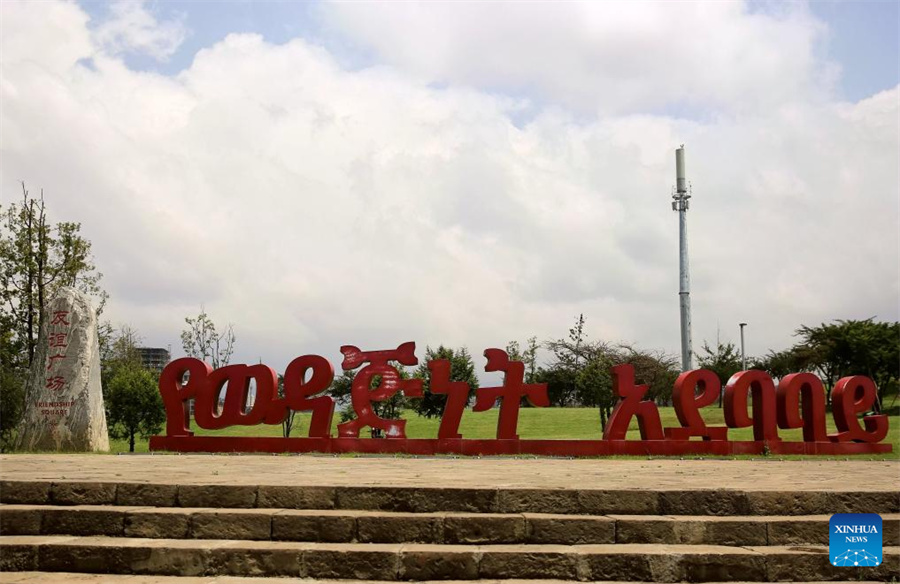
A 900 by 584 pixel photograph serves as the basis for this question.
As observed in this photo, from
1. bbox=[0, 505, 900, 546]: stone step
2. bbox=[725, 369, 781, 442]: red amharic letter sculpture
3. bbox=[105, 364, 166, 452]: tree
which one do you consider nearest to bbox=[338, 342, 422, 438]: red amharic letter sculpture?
bbox=[725, 369, 781, 442]: red amharic letter sculpture

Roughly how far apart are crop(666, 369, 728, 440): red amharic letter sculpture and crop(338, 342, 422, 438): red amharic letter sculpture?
6336mm

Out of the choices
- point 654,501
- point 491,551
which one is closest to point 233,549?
point 491,551

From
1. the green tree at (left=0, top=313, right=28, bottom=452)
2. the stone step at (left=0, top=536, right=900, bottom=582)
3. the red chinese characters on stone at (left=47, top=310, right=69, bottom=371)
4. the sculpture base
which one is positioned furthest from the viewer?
the green tree at (left=0, top=313, right=28, bottom=452)

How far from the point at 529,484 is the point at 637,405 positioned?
1068cm

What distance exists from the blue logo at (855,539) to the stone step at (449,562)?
0.28ft

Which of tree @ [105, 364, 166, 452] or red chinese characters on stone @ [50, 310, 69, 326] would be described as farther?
tree @ [105, 364, 166, 452]

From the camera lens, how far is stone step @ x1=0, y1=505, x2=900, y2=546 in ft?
25.7

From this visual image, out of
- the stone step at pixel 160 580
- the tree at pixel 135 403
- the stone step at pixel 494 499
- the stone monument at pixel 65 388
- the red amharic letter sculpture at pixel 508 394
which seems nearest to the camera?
the stone step at pixel 160 580

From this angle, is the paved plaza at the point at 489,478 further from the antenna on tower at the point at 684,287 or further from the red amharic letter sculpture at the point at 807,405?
the antenna on tower at the point at 684,287

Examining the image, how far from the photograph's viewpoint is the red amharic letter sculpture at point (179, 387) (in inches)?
754

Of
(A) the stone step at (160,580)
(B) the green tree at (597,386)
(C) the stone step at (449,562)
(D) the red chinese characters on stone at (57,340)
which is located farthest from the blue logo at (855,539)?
(B) the green tree at (597,386)

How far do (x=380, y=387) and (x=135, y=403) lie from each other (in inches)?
465

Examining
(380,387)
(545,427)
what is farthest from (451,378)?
(380,387)

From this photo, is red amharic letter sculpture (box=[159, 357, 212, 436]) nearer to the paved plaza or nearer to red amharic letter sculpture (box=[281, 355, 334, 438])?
red amharic letter sculpture (box=[281, 355, 334, 438])
